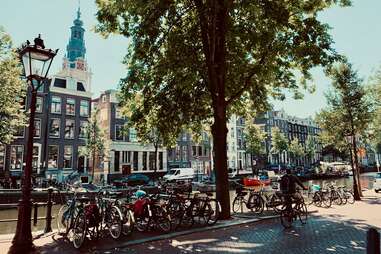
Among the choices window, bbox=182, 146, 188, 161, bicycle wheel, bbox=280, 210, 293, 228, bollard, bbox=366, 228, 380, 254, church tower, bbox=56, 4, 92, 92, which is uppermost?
church tower, bbox=56, 4, 92, 92

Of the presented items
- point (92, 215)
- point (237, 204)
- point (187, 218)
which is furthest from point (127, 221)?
point (237, 204)

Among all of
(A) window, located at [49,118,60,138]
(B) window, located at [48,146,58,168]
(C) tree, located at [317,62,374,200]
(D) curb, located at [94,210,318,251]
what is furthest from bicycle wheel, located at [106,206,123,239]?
(A) window, located at [49,118,60,138]

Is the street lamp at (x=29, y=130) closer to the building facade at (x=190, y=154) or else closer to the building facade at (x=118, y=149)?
the building facade at (x=118, y=149)

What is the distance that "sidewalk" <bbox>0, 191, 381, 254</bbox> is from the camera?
7828 millimetres

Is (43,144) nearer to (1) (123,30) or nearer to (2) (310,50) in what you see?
(1) (123,30)

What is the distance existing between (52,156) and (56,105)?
639cm

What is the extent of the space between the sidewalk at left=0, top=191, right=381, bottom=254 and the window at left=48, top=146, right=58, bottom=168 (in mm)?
31461

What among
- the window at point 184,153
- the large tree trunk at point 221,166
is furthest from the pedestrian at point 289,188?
the window at point 184,153

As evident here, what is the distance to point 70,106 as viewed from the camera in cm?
4178

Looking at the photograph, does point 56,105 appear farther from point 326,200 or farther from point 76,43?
point 76,43

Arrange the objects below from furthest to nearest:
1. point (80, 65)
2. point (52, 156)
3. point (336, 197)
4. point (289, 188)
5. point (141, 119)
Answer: point (80, 65)
point (52, 156)
point (336, 197)
point (141, 119)
point (289, 188)

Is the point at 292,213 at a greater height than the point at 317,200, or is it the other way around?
the point at 292,213

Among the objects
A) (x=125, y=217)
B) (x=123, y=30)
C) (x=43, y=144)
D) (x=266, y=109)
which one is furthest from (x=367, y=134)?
(x=43, y=144)

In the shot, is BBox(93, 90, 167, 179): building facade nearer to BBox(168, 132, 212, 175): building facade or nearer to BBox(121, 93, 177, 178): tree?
BBox(168, 132, 212, 175): building facade
